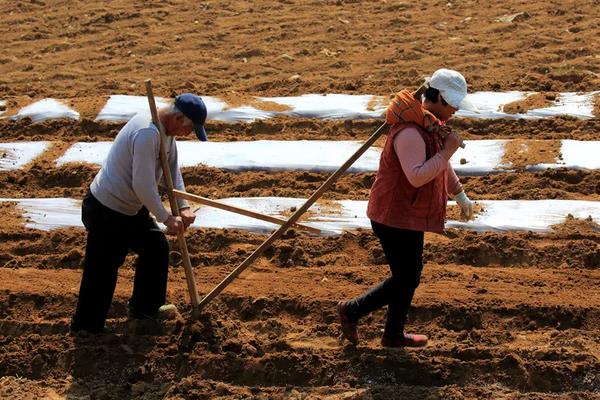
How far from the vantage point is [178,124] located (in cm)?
530

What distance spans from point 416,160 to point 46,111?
5.52m

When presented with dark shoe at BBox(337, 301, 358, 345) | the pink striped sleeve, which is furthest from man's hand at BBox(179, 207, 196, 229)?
the pink striped sleeve

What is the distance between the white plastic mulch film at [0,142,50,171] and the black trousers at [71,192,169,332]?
3137 millimetres

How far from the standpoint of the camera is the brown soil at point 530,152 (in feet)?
26.2

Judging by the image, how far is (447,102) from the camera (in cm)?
498

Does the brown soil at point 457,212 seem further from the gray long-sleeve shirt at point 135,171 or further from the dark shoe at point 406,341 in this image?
the gray long-sleeve shirt at point 135,171

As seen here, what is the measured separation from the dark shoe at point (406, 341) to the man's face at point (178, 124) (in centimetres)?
166

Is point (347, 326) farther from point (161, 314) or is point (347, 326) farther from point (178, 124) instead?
point (178, 124)

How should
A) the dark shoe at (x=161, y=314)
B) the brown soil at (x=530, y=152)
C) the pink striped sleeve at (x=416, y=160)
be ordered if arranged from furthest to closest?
1. the brown soil at (x=530, y=152)
2. the dark shoe at (x=161, y=314)
3. the pink striped sleeve at (x=416, y=160)

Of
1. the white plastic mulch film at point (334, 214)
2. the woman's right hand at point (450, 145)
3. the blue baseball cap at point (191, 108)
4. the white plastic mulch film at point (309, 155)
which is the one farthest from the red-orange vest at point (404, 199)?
the white plastic mulch film at point (309, 155)

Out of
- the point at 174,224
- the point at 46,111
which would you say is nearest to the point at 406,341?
the point at 174,224

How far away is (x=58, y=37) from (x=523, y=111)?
7.13 meters

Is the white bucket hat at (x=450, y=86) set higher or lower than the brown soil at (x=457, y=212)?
higher

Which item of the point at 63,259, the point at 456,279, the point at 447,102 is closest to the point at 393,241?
the point at 447,102
